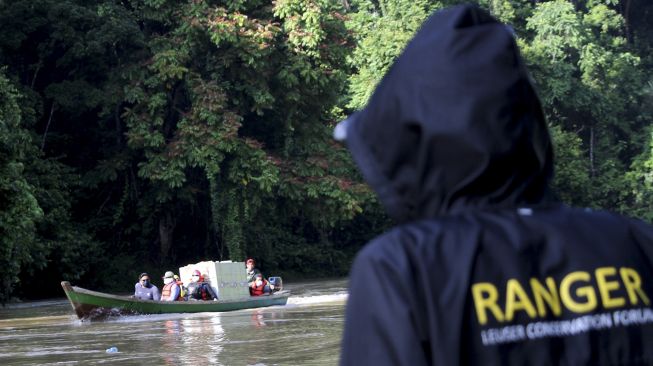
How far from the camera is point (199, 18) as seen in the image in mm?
32781

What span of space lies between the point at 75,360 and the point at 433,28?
14314mm

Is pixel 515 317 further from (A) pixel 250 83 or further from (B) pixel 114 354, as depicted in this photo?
(A) pixel 250 83

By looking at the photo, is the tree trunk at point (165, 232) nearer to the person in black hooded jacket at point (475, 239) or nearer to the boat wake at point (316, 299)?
the boat wake at point (316, 299)

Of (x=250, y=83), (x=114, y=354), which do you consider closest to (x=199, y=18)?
(x=250, y=83)

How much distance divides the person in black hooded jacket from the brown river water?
8.42 meters

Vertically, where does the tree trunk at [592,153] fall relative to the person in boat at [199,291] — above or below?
above

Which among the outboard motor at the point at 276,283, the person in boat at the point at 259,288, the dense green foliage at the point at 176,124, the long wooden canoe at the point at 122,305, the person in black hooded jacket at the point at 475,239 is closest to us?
the person in black hooded jacket at the point at 475,239

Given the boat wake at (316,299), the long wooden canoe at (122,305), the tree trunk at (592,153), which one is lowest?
the boat wake at (316,299)

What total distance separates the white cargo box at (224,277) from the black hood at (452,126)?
2543cm

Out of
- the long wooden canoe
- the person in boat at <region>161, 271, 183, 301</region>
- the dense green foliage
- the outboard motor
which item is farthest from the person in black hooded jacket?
the outboard motor

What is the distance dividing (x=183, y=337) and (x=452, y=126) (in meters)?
17.8

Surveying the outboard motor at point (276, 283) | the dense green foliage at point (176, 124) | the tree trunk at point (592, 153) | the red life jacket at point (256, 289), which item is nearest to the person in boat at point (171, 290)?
the red life jacket at point (256, 289)

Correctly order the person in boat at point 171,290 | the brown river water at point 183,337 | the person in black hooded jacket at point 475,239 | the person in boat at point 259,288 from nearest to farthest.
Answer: the person in black hooded jacket at point 475,239 → the brown river water at point 183,337 → the person in boat at point 171,290 → the person in boat at point 259,288

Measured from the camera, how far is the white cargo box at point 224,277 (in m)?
27.1
